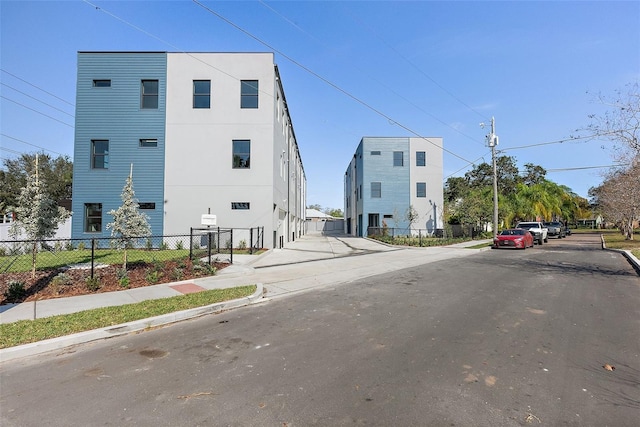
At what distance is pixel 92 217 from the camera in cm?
2050

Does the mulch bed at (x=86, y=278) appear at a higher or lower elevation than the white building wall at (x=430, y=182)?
lower

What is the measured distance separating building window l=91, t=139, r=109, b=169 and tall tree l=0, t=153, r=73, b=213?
816 inches

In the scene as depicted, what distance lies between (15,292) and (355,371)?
8154 mm

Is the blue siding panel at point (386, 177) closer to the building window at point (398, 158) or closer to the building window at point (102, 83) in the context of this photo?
the building window at point (398, 158)

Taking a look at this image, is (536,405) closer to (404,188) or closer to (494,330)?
(494,330)

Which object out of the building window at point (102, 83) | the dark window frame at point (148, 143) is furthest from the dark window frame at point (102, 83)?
the dark window frame at point (148, 143)

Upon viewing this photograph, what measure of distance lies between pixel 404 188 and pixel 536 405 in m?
35.7

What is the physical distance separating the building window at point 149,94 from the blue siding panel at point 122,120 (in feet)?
0.86

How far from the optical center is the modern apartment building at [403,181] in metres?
37.8

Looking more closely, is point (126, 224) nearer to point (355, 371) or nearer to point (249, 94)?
point (355, 371)

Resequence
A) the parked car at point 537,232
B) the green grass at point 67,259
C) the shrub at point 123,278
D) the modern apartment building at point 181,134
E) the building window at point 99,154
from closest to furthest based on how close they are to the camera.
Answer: the shrub at point 123,278 < the green grass at point 67,259 < the modern apartment building at point 181,134 < the building window at point 99,154 < the parked car at point 537,232

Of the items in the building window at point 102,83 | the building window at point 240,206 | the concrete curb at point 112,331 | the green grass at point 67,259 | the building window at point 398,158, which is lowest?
the concrete curb at point 112,331

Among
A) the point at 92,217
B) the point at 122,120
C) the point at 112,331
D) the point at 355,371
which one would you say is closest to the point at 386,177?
the point at 122,120

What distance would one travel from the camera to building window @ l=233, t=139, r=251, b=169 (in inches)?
822
